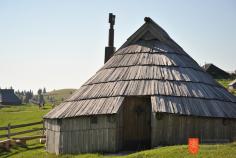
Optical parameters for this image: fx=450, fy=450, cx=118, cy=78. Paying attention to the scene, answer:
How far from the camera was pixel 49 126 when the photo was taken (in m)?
27.7

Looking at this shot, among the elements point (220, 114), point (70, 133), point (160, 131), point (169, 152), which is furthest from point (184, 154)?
point (70, 133)

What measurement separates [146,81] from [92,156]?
5.20 m

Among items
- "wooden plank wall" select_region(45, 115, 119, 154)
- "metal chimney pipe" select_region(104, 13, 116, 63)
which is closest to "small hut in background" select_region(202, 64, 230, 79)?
"metal chimney pipe" select_region(104, 13, 116, 63)

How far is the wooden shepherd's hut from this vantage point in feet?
76.2

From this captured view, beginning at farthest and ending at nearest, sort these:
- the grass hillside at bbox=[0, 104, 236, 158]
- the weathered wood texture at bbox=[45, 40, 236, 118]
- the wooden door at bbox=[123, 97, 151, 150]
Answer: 1. the wooden door at bbox=[123, 97, 151, 150]
2. the weathered wood texture at bbox=[45, 40, 236, 118]
3. the grass hillside at bbox=[0, 104, 236, 158]

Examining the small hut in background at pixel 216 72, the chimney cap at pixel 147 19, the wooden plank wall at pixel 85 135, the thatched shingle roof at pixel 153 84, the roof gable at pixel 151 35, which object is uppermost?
the small hut in background at pixel 216 72

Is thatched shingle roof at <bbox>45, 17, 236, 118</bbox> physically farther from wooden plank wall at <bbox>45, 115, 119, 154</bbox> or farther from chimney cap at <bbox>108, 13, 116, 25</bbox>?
chimney cap at <bbox>108, 13, 116, 25</bbox>

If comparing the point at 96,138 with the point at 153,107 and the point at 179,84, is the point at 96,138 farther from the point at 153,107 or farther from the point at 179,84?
the point at 179,84

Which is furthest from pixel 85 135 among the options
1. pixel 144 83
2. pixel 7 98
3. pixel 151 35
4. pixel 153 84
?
pixel 7 98

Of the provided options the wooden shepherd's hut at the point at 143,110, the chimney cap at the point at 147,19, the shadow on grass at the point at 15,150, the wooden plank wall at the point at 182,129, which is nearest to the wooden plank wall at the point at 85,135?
the wooden shepherd's hut at the point at 143,110

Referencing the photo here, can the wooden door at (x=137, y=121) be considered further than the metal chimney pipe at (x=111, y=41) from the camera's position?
No

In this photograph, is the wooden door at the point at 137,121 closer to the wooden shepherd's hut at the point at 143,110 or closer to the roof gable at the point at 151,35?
the wooden shepherd's hut at the point at 143,110

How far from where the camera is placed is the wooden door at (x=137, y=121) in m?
24.7

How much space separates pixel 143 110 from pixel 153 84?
1534 mm
